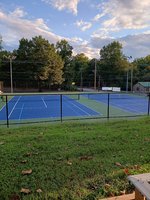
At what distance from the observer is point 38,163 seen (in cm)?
391

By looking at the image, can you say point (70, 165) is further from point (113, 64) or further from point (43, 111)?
point (113, 64)

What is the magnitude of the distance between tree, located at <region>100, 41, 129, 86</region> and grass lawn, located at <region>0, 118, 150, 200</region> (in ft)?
218

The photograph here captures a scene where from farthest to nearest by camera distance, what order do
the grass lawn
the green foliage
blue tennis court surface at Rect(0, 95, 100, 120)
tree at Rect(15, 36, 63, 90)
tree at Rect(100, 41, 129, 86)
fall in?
tree at Rect(100, 41, 129, 86), the green foliage, tree at Rect(15, 36, 63, 90), blue tennis court surface at Rect(0, 95, 100, 120), the grass lawn

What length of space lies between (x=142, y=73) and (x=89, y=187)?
7269 cm

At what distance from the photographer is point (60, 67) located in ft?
201

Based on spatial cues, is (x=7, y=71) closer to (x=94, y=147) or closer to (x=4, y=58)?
(x=4, y=58)

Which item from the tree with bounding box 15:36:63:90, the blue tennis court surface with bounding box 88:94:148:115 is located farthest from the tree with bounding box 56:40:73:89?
the blue tennis court surface with bounding box 88:94:148:115

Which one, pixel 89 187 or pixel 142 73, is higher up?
pixel 142 73

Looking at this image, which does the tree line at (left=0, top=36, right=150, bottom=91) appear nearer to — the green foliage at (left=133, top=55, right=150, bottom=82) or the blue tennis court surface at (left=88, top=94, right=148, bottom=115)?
the green foliage at (left=133, top=55, right=150, bottom=82)

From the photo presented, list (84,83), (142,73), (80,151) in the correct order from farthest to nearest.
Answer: (84,83)
(142,73)
(80,151)

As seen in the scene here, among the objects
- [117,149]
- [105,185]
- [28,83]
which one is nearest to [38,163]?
[105,185]

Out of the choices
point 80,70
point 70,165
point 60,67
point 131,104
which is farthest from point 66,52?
point 70,165

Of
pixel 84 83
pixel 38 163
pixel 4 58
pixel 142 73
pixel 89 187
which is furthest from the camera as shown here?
pixel 84 83

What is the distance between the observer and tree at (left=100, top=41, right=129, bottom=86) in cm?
7131
